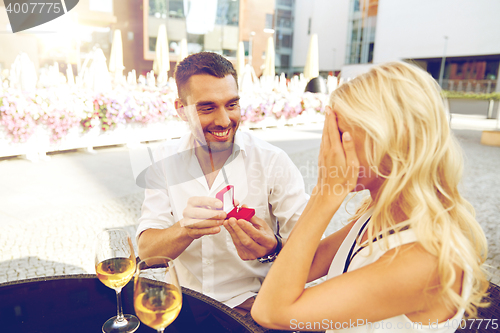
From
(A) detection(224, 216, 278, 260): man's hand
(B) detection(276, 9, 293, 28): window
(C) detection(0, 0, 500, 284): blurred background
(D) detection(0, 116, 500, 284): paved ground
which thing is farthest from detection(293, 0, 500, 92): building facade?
(A) detection(224, 216, 278, 260): man's hand

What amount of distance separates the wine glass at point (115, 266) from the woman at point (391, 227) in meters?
0.43

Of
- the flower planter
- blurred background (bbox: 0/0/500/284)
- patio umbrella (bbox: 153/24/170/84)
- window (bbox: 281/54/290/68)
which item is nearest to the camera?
blurred background (bbox: 0/0/500/284)

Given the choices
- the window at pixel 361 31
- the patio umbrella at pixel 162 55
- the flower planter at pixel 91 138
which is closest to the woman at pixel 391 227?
the flower planter at pixel 91 138

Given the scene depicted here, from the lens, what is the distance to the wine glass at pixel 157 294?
0.92 m

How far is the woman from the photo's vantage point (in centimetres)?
93

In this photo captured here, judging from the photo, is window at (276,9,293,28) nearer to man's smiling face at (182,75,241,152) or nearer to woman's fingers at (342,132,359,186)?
man's smiling face at (182,75,241,152)

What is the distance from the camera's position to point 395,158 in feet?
3.34

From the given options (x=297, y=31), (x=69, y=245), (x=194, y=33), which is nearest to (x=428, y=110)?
(x=69, y=245)

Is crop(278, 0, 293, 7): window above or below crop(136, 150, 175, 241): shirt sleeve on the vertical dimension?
above

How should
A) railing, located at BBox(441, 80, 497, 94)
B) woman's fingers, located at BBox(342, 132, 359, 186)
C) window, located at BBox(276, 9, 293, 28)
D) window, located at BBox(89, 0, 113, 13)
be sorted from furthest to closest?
window, located at BBox(276, 9, 293, 28)
railing, located at BBox(441, 80, 497, 94)
window, located at BBox(89, 0, 113, 13)
woman's fingers, located at BBox(342, 132, 359, 186)

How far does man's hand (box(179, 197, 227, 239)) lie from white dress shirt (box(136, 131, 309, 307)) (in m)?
0.42

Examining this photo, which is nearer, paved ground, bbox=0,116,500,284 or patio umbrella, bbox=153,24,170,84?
paved ground, bbox=0,116,500,284

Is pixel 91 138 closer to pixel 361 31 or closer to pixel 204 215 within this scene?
pixel 204 215

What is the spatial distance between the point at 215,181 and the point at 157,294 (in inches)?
40.3
